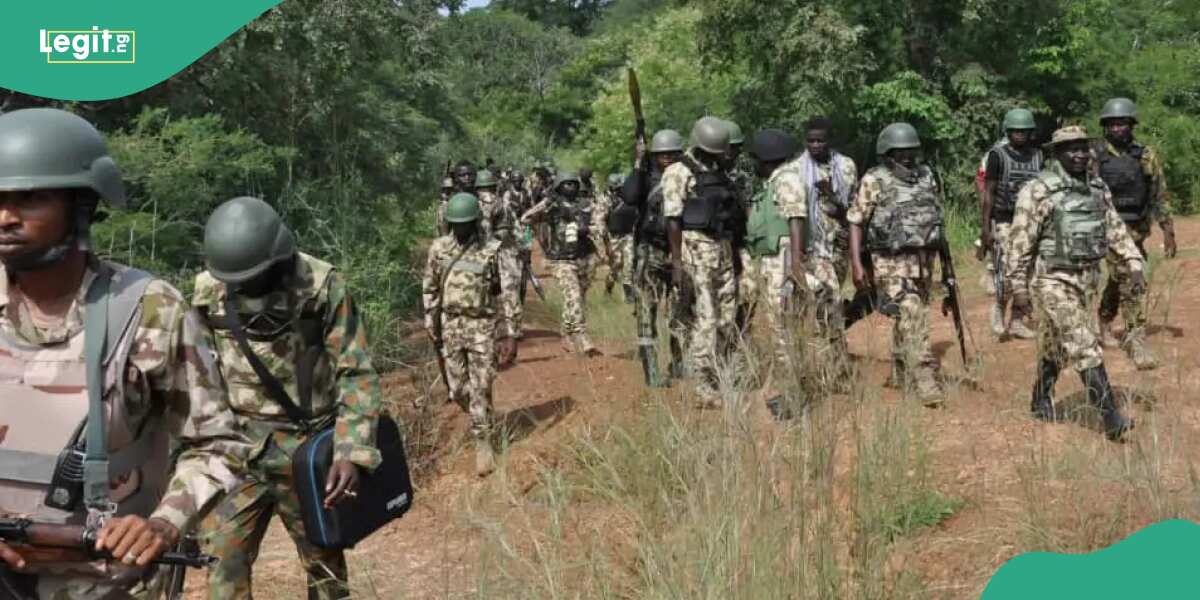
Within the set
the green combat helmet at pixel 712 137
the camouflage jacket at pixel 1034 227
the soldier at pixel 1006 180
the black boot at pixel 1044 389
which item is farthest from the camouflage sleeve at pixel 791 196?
the soldier at pixel 1006 180

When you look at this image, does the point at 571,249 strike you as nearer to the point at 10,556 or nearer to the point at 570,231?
the point at 570,231

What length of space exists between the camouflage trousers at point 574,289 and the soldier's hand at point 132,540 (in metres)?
8.34

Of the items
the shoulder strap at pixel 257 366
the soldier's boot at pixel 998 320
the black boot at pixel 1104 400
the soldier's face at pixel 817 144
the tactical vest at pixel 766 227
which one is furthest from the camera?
the soldier's boot at pixel 998 320

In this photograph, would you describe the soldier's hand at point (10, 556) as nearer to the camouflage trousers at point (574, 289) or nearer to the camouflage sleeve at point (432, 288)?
the camouflage sleeve at point (432, 288)

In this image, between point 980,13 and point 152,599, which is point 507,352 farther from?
point 980,13

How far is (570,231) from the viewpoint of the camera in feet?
38.9

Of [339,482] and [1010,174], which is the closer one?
[339,482]

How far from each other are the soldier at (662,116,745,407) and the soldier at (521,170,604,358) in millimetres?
2592

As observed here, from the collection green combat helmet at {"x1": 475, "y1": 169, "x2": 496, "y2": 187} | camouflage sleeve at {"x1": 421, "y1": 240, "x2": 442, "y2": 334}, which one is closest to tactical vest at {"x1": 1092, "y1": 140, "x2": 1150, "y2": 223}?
camouflage sleeve at {"x1": 421, "y1": 240, "x2": 442, "y2": 334}

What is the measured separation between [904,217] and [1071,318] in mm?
1206

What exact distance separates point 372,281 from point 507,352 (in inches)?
98.2

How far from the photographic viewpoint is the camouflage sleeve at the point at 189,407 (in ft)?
8.07

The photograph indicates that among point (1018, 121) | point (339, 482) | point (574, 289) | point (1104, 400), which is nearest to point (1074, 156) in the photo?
point (1104, 400)

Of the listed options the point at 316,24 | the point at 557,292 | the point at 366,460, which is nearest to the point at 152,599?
the point at 366,460
